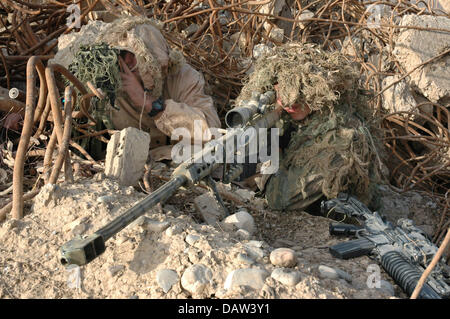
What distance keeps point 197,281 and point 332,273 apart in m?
0.46

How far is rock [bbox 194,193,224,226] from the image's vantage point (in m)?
1.88

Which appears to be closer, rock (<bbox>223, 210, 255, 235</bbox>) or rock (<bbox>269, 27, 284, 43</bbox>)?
rock (<bbox>223, 210, 255, 235</bbox>)

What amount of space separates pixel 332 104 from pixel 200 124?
32.1 inches

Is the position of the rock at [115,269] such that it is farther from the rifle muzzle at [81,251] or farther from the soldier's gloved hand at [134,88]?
the soldier's gloved hand at [134,88]

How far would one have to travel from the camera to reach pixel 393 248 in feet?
5.74

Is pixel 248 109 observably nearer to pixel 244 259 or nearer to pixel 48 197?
pixel 244 259

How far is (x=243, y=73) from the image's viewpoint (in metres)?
3.59

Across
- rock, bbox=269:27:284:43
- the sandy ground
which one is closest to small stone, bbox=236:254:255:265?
the sandy ground

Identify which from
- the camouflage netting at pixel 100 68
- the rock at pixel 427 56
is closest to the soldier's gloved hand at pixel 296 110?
the camouflage netting at pixel 100 68

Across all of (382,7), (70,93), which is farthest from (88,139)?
(382,7)

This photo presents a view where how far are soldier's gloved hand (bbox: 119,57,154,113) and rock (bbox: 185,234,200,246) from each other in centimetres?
122

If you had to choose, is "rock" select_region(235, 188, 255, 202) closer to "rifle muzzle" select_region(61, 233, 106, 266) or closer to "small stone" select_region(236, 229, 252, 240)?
"small stone" select_region(236, 229, 252, 240)

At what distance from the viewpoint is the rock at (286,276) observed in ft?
4.18

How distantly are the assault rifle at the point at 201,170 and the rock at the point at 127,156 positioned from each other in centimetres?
36
